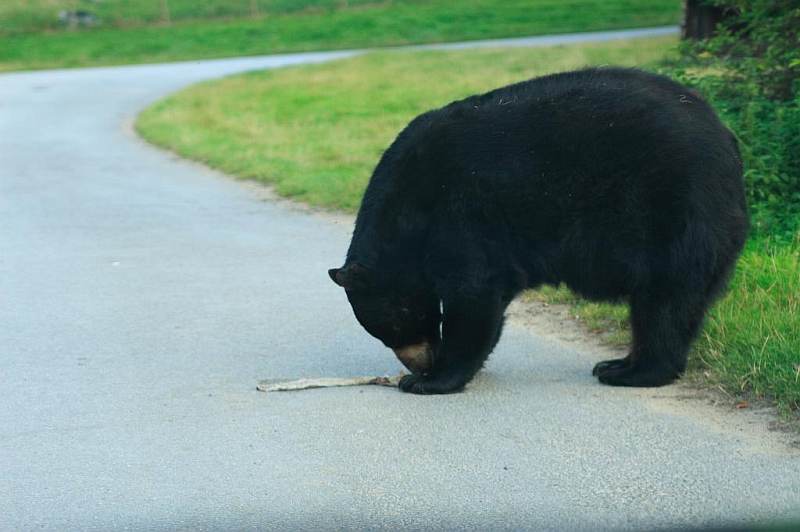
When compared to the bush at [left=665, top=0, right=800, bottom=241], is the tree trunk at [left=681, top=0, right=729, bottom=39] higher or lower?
lower

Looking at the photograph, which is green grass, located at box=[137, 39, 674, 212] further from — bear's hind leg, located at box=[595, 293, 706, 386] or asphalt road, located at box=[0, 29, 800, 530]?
bear's hind leg, located at box=[595, 293, 706, 386]

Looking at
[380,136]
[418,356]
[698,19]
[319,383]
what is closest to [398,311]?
[418,356]

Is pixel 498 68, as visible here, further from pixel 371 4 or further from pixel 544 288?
pixel 371 4

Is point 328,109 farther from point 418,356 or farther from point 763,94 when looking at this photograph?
point 418,356

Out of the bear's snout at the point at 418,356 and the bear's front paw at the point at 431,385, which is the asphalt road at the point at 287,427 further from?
the bear's snout at the point at 418,356

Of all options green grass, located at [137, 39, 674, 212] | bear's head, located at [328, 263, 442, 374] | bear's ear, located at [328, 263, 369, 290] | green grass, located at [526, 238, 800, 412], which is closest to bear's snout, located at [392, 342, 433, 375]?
bear's head, located at [328, 263, 442, 374]

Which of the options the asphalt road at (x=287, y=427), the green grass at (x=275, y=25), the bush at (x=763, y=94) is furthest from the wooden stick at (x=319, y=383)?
the green grass at (x=275, y=25)

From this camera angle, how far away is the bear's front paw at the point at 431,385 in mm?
5781

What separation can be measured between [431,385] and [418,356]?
171 millimetres

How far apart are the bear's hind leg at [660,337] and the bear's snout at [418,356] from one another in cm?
86

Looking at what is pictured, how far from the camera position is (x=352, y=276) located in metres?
5.73

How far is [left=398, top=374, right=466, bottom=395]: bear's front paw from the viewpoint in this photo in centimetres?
A: 578

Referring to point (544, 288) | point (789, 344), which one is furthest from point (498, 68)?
point (789, 344)

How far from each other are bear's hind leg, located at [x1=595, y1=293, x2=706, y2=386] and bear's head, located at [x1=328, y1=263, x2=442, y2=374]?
0.88 m
